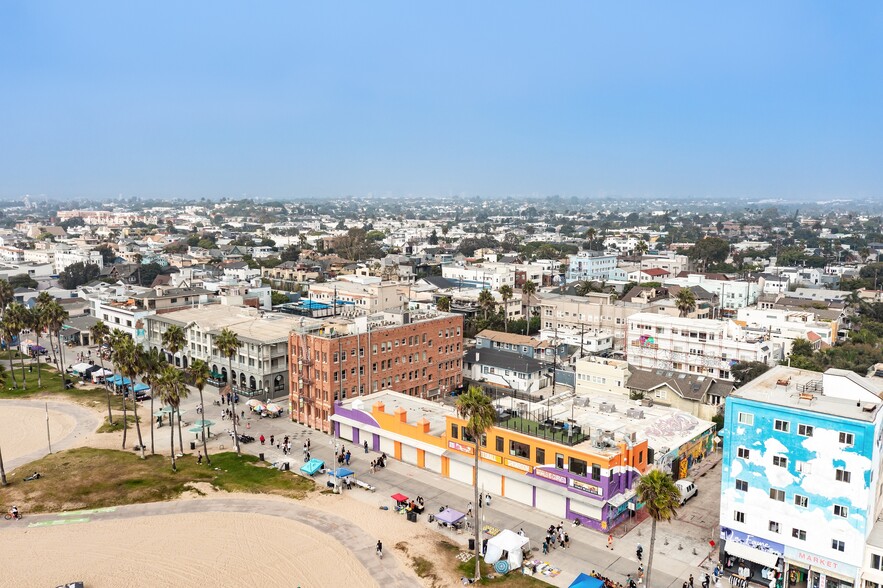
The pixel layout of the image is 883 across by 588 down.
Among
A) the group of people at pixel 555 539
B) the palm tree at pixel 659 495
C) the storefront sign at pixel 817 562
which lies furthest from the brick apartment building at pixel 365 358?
the storefront sign at pixel 817 562

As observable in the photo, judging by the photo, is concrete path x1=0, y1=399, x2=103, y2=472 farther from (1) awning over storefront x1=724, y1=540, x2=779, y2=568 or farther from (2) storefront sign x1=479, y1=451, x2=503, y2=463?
(1) awning over storefront x1=724, y1=540, x2=779, y2=568

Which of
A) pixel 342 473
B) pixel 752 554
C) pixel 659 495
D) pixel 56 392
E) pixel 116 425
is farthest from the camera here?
pixel 56 392

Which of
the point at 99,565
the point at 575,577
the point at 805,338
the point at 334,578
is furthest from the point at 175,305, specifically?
the point at 805,338

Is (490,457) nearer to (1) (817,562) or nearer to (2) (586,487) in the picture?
(2) (586,487)

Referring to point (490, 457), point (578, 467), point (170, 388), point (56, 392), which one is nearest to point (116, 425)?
point (170, 388)

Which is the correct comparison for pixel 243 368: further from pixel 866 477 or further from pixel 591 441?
pixel 866 477

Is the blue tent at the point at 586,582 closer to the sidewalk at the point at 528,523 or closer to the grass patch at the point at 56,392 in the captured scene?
the sidewalk at the point at 528,523
